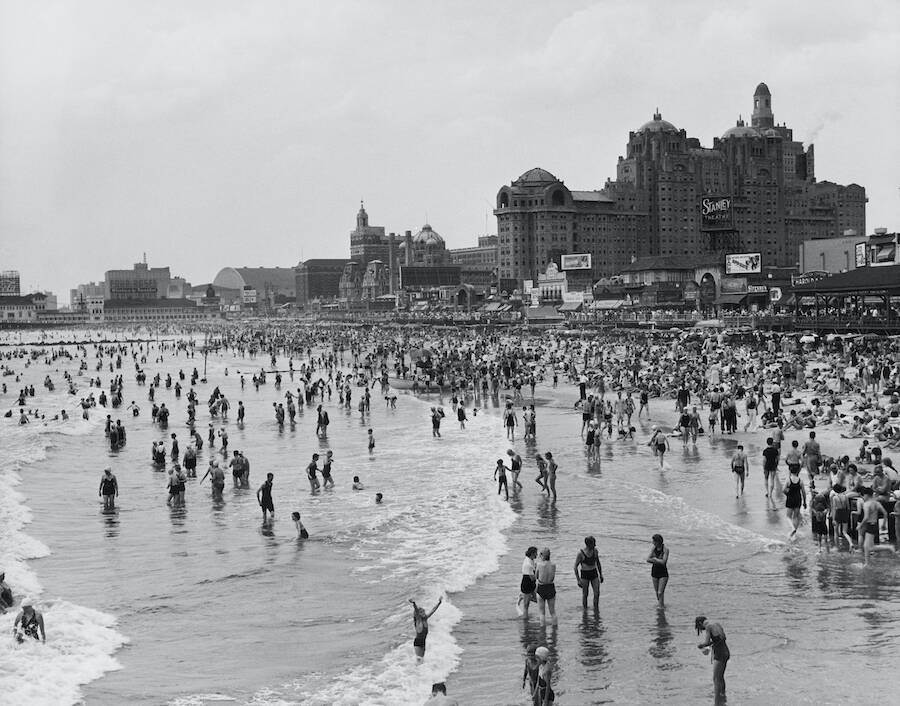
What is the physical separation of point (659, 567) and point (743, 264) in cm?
9583

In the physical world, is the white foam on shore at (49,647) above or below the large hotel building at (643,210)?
below

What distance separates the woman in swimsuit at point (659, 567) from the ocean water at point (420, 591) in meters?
0.37

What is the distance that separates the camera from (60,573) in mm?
17969

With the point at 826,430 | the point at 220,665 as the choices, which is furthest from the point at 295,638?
the point at 826,430

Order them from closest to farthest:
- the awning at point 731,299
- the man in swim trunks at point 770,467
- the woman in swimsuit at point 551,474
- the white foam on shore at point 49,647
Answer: the white foam on shore at point 49,647, the man in swim trunks at point 770,467, the woman in swimsuit at point 551,474, the awning at point 731,299

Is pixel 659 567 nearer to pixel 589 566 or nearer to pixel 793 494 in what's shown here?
pixel 589 566

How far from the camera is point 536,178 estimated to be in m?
185

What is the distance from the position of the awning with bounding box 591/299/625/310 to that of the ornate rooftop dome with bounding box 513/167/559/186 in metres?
63.0

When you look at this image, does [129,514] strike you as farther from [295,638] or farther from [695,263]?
[695,263]

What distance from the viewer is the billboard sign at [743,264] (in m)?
105

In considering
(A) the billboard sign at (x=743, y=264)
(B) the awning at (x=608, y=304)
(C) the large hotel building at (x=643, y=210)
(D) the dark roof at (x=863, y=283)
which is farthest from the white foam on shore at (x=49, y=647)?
(C) the large hotel building at (x=643, y=210)

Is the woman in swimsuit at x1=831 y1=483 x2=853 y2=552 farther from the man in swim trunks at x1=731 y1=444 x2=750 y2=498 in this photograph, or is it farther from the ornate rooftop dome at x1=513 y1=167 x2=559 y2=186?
the ornate rooftop dome at x1=513 y1=167 x2=559 y2=186

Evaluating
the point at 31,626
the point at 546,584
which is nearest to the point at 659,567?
the point at 546,584

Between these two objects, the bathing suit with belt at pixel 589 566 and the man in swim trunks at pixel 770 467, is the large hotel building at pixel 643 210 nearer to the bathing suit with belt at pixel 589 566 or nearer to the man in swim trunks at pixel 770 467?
the man in swim trunks at pixel 770 467
